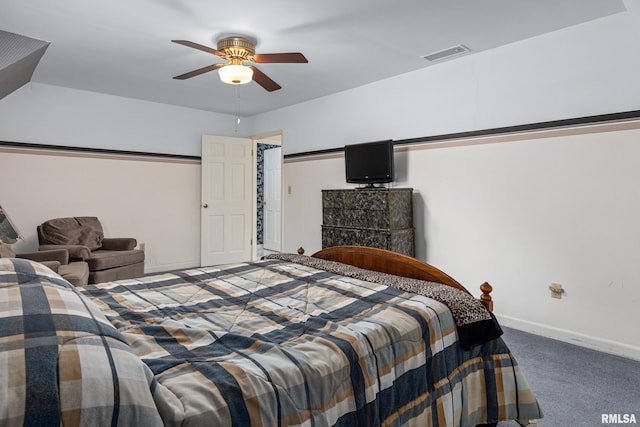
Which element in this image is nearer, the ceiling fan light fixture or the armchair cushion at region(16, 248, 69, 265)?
the ceiling fan light fixture

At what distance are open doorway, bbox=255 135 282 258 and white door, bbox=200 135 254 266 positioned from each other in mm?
1302

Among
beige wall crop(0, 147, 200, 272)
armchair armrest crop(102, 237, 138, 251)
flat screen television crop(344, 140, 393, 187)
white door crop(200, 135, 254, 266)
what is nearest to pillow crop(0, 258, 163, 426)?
flat screen television crop(344, 140, 393, 187)

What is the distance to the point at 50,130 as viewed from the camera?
173 inches

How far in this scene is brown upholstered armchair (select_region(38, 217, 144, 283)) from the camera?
3.73m

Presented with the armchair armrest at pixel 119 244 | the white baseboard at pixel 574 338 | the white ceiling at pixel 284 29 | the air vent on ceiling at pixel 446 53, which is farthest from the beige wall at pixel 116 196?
the white baseboard at pixel 574 338

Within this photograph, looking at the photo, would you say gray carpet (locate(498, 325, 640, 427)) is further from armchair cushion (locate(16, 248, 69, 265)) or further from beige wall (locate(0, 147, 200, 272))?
beige wall (locate(0, 147, 200, 272))

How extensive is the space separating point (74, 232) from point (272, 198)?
392cm

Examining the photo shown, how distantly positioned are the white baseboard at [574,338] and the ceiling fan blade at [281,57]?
9.27 feet

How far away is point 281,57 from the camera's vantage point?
2820 millimetres

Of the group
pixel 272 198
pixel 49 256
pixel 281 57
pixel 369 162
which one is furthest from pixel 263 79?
pixel 272 198

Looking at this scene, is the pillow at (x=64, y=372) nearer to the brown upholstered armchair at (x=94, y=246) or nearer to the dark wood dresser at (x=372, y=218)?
the dark wood dresser at (x=372, y=218)

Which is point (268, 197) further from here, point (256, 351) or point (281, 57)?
point (256, 351)

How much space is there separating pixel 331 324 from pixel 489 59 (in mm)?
3093

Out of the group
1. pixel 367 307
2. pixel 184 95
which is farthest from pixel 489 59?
pixel 184 95
